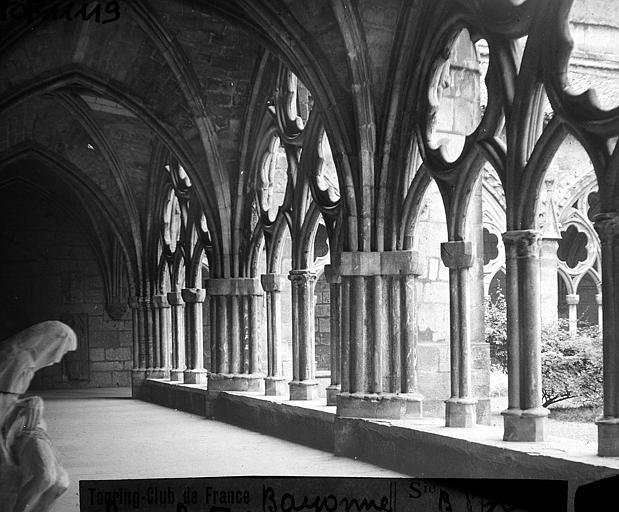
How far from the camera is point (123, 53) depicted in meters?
11.6

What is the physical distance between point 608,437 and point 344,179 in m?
3.60

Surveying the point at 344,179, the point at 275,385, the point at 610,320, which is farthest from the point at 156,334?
the point at 610,320

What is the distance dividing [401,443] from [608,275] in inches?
97.4

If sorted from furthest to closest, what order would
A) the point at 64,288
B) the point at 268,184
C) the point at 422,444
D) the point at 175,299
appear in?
the point at 64,288 < the point at 175,299 < the point at 268,184 < the point at 422,444

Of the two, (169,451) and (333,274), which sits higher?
(333,274)

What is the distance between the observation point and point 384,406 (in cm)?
834

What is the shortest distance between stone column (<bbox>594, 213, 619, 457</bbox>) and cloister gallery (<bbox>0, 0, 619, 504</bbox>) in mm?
12

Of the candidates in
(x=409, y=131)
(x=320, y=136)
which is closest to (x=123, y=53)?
(x=320, y=136)

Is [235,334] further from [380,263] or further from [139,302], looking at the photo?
[139,302]

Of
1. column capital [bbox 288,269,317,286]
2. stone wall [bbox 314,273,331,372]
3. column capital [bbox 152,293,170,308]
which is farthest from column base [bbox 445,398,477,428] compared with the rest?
stone wall [bbox 314,273,331,372]

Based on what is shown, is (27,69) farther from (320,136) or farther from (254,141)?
(320,136)

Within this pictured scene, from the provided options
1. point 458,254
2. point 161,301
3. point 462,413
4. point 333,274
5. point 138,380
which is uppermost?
point 458,254

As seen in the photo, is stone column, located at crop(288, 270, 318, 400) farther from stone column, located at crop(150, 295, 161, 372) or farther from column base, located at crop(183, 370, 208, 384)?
stone column, located at crop(150, 295, 161, 372)

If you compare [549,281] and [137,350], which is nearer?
[549,281]
